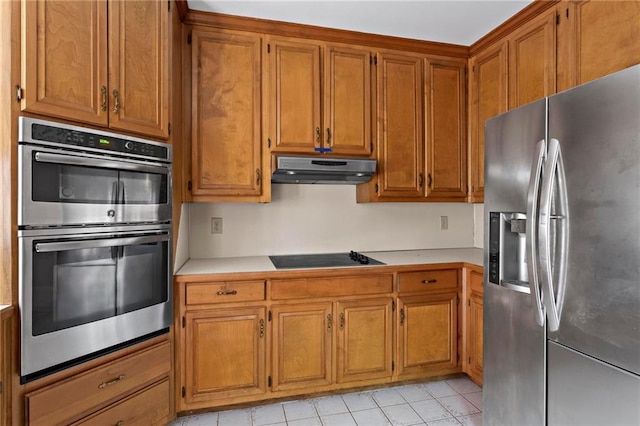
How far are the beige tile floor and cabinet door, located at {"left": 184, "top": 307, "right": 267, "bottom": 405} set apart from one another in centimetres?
13

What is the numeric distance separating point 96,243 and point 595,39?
2.63 meters

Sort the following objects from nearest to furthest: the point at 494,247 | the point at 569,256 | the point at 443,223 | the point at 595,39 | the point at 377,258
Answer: the point at 569,256, the point at 494,247, the point at 595,39, the point at 377,258, the point at 443,223

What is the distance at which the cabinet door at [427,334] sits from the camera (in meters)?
2.30

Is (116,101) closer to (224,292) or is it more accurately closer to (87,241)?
(87,241)

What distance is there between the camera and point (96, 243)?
1.49m

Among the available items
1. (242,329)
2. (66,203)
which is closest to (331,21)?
(66,203)

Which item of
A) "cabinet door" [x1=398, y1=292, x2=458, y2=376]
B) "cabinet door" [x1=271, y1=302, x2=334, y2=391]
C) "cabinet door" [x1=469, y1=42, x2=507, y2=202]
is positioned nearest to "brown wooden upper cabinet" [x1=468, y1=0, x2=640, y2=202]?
"cabinet door" [x1=469, y1=42, x2=507, y2=202]

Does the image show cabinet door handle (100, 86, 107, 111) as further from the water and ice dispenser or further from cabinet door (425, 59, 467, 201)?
cabinet door (425, 59, 467, 201)

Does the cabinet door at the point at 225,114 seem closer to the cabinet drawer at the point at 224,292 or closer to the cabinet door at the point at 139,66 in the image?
the cabinet door at the point at 139,66

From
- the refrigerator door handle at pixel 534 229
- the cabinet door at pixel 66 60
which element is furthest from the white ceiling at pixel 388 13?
the refrigerator door handle at pixel 534 229

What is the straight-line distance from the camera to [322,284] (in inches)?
85.0

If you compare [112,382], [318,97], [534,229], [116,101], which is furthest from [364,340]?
[116,101]

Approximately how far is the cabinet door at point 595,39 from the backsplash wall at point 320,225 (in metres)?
1.42

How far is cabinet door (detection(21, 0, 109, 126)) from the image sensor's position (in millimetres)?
1284
